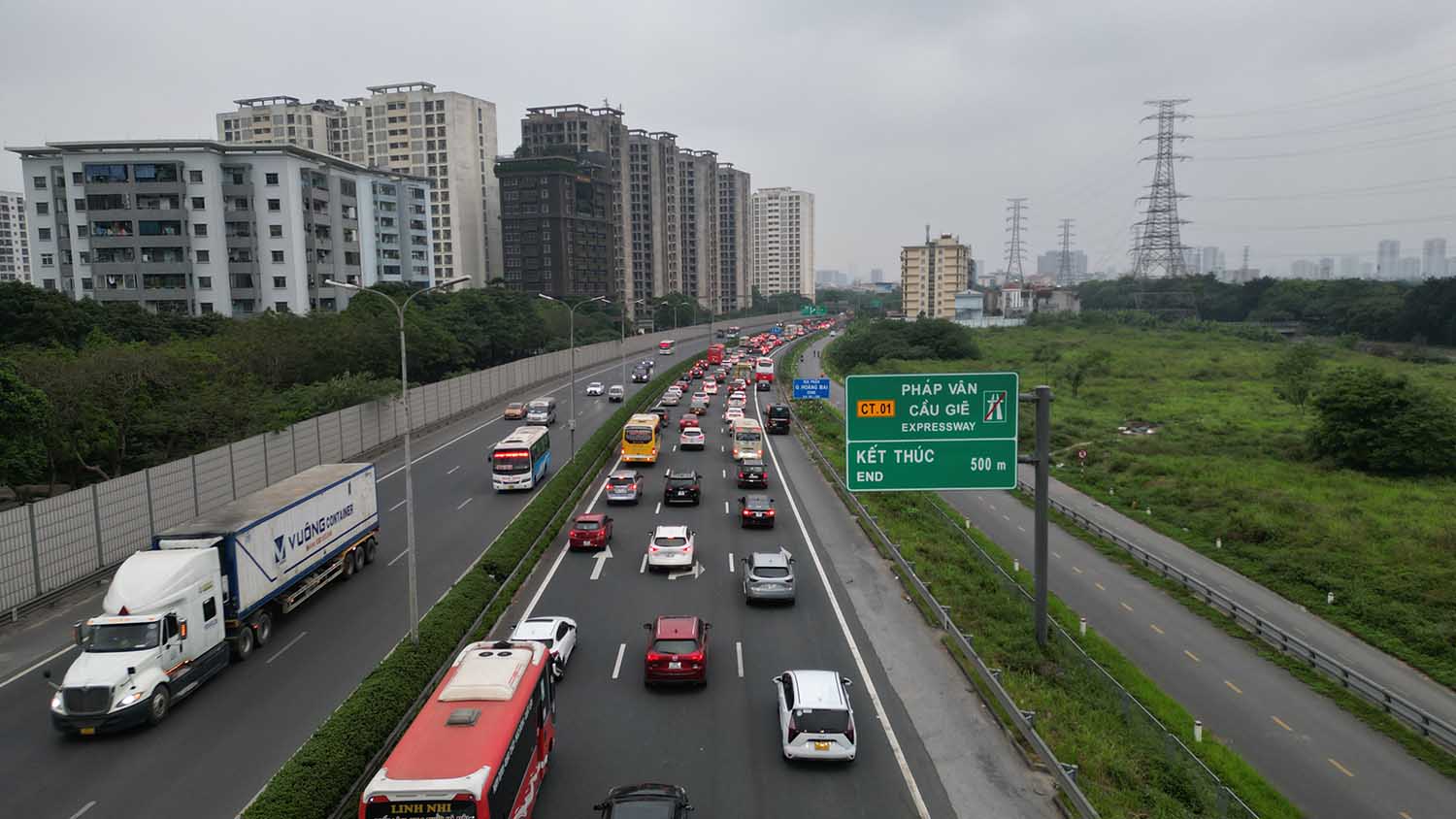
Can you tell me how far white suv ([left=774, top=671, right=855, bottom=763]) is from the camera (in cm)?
1712

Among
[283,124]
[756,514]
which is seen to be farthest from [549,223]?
[756,514]

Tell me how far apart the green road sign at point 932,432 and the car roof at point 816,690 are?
6.16 metres

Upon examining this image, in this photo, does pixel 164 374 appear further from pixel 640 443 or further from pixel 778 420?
pixel 778 420

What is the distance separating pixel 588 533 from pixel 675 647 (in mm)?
13160

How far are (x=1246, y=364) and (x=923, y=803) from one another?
3744 inches

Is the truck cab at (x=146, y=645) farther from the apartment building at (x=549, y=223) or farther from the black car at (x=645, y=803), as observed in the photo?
the apartment building at (x=549, y=223)

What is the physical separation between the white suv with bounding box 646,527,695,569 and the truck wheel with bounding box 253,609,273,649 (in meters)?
12.1

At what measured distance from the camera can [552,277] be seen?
15650cm

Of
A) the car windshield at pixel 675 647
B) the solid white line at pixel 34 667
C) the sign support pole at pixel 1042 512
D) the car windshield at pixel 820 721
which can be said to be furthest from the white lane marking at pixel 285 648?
the sign support pole at pixel 1042 512

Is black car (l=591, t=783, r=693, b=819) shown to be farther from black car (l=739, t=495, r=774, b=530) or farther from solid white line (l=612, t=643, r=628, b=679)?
black car (l=739, t=495, r=774, b=530)

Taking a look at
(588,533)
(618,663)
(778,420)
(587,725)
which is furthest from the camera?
(778,420)

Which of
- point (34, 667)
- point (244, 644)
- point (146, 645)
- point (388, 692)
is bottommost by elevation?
point (34, 667)

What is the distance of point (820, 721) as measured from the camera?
1725 centimetres

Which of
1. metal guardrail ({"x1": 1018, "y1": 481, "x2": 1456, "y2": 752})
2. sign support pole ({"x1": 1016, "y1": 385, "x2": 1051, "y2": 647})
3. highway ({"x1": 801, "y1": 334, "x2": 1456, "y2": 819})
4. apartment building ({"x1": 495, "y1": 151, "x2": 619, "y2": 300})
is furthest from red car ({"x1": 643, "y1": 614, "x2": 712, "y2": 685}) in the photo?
apartment building ({"x1": 495, "y1": 151, "x2": 619, "y2": 300})
